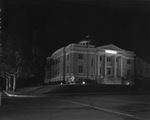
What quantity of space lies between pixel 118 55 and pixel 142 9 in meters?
53.2

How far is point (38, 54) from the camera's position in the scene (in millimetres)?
46969

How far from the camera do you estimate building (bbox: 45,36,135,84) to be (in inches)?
2239

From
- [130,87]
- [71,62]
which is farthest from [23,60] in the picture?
[130,87]

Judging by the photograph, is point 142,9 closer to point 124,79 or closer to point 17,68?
point 17,68

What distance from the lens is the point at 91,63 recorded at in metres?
58.7

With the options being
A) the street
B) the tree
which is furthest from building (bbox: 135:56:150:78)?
the street

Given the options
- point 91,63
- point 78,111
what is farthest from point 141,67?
point 78,111

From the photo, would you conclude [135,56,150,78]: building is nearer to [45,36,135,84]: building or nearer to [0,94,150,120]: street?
[45,36,135,84]: building

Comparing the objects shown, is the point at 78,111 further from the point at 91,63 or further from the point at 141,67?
the point at 141,67

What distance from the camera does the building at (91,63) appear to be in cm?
5688

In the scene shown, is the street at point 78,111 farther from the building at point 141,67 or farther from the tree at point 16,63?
the building at point 141,67

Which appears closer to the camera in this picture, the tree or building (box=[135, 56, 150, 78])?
the tree

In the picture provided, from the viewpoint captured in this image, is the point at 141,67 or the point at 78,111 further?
the point at 141,67

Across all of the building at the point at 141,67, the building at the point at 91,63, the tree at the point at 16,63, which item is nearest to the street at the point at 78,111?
the tree at the point at 16,63
